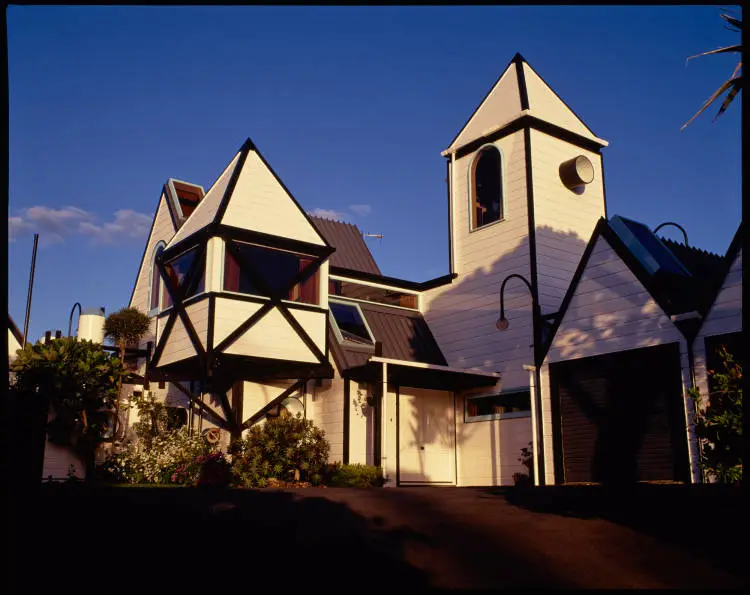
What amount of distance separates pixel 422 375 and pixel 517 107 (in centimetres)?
777

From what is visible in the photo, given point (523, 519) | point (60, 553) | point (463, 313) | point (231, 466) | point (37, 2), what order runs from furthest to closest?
1. point (463, 313)
2. point (231, 466)
3. point (523, 519)
4. point (60, 553)
5. point (37, 2)

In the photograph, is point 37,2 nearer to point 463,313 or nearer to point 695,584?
point 695,584

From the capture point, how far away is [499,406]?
19.2 metres

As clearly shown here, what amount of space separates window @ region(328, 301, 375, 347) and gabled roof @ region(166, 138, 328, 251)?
6.22ft

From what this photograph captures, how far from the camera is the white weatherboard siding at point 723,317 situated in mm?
12977

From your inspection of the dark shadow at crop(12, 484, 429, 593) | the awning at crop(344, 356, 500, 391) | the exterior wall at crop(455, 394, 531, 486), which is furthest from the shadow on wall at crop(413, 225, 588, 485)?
the dark shadow at crop(12, 484, 429, 593)

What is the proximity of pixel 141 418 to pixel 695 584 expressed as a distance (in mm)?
15030

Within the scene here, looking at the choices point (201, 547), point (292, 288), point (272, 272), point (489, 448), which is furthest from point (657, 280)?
point (201, 547)

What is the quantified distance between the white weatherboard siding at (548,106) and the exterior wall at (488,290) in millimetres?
1034

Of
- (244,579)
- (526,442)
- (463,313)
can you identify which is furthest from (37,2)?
(463,313)

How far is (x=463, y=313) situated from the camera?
68.6 feet

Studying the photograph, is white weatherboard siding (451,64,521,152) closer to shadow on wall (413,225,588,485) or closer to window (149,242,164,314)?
shadow on wall (413,225,588,485)

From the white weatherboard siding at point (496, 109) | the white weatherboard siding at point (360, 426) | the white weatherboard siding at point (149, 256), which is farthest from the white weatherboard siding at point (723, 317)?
the white weatherboard siding at point (149, 256)

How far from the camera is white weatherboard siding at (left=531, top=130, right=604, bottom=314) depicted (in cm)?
1964
